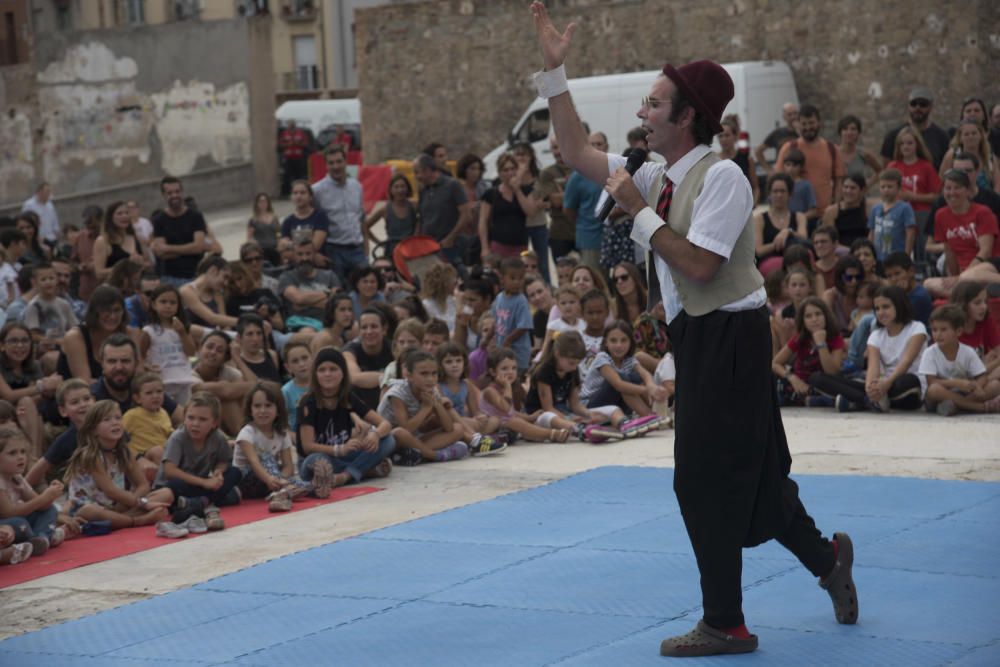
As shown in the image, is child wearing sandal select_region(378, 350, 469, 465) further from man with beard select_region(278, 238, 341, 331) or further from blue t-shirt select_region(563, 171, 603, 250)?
blue t-shirt select_region(563, 171, 603, 250)

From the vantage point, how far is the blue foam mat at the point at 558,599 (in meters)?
5.20

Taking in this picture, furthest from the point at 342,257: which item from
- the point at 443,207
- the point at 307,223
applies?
the point at 443,207

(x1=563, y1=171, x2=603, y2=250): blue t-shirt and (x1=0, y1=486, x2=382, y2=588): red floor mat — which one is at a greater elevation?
(x1=563, y1=171, x2=603, y2=250): blue t-shirt

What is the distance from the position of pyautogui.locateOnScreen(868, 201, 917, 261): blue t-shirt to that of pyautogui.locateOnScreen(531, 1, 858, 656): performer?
316 inches

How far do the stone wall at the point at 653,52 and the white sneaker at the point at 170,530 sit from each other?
16.7 m

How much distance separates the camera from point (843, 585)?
5.23m

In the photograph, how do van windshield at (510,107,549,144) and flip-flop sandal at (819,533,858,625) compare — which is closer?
flip-flop sandal at (819,533,858,625)

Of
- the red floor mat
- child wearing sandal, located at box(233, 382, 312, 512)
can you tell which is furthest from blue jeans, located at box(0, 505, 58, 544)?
Result: child wearing sandal, located at box(233, 382, 312, 512)

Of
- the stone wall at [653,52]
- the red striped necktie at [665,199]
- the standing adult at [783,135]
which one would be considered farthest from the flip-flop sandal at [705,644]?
the stone wall at [653,52]

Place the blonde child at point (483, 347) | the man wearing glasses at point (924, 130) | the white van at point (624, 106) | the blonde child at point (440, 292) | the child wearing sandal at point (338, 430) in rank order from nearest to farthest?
1. the child wearing sandal at point (338, 430)
2. the blonde child at point (483, 347)
3. the blonde child at point (440, 292)
4. the man wearing glasses at point (924, 130)
5. the white van at point (624, 106)

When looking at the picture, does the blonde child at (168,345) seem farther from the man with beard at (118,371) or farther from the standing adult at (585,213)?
the standing adult at (585,213)

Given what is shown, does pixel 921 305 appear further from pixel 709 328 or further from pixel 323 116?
pixel 323 116

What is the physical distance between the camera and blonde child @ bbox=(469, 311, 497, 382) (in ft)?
36.6

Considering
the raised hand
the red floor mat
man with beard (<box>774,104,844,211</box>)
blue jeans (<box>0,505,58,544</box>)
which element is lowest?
the red floor mat
